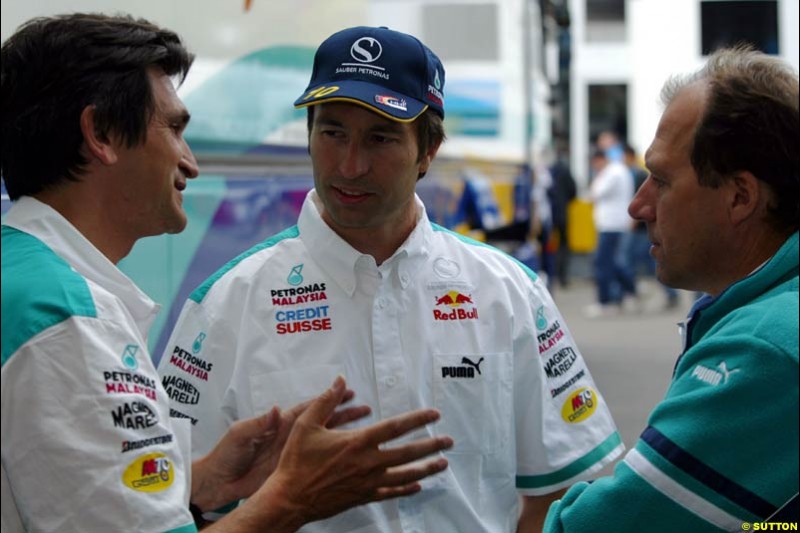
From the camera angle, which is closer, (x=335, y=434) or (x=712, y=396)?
(x=712, y=396)

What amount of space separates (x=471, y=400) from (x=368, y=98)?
26.4 inches

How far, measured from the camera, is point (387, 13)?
8047 mm

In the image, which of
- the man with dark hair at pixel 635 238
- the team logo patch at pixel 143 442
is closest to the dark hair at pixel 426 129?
the team logo patch at pixel 143 442

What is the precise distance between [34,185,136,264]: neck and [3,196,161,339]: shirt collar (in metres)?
0.04

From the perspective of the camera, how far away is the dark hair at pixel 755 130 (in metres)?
2.16

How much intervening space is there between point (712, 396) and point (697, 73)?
2.34 ft

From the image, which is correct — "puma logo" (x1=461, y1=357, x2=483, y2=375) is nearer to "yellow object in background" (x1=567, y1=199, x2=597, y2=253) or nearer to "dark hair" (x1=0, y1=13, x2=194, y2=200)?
"dark hair" (x1=0, y1=13, x2=194, y2=200)

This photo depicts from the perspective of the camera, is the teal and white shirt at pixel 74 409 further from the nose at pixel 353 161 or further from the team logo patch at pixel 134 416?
the nose at pixel 353 161

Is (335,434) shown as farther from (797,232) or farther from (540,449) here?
(797,232)

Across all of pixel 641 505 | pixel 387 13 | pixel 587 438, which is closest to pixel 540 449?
pixel 587 438

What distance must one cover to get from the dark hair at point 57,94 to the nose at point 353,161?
2.12ft

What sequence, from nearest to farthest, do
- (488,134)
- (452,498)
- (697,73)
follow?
(697,73)
(452,498)
(488,134)

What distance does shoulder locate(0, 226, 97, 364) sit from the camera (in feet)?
5.96

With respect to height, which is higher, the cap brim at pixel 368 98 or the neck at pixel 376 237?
the cap brim at pixel 368 98
